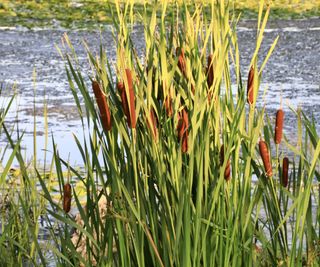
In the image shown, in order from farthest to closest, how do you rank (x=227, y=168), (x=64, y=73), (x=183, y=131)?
(x=64, y=73), (x=227, y=168), (x=183, y=131)

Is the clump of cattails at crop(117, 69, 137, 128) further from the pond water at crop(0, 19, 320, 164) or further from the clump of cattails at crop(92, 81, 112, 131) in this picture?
the pond water at crop(0, 19, 320, 164)

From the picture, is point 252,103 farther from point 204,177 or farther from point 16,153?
point 16,153

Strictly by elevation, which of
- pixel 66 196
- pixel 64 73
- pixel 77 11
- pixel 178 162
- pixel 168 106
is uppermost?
pixel 168 106

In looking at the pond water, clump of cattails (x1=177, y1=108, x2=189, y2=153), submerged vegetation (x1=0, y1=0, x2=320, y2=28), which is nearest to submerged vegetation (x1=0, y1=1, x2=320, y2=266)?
clump of cattails (x1=177, y1=108, x2=189, y2=153)

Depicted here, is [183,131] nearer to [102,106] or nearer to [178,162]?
[178,162]

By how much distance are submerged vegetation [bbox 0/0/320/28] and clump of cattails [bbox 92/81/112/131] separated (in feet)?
43.7

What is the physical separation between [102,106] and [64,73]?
28.5ft

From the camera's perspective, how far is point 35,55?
1254 cm

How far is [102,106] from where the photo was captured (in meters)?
2.39

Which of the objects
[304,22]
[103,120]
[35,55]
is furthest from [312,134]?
[304,22]

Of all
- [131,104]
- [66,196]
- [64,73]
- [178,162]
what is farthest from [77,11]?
[131,104]

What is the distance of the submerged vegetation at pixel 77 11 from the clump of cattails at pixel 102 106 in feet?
43.7

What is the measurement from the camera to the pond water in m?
8.29

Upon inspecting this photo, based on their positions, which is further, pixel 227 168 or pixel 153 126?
pixel 227 168
